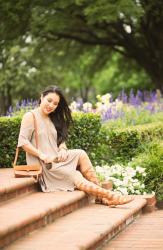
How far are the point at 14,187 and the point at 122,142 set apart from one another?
4.29 metres

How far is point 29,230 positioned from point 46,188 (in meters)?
1.84

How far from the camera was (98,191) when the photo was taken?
27.1ft

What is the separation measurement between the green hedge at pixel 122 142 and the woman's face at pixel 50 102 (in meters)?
2.89

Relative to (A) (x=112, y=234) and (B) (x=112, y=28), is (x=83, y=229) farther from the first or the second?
(B) (x=112, y=28)

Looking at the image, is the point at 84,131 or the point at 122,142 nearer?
the point at 84,131

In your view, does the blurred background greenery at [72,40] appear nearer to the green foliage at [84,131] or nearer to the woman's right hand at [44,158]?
the green foliage at [84,131]

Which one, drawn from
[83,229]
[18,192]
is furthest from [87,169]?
[83,229]

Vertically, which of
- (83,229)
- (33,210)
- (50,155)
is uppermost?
(50,155)

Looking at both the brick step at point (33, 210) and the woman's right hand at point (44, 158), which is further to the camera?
the woman's right hand at point (44, 158)

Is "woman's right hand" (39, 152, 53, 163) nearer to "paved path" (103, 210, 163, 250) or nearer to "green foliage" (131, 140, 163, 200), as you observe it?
"paved path" (103, 210, 163, 250)

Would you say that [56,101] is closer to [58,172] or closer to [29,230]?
[58,172]

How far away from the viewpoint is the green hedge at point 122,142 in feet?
37.8

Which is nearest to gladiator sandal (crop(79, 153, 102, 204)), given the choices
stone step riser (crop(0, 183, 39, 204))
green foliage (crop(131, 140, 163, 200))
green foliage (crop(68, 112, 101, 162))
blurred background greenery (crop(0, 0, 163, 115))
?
stone step riser (crop(0, 183, 39, 204))

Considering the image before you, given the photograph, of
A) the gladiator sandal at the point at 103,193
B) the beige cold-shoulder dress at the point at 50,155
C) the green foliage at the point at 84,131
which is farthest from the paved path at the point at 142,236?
the green foliage at the point at 84,131
